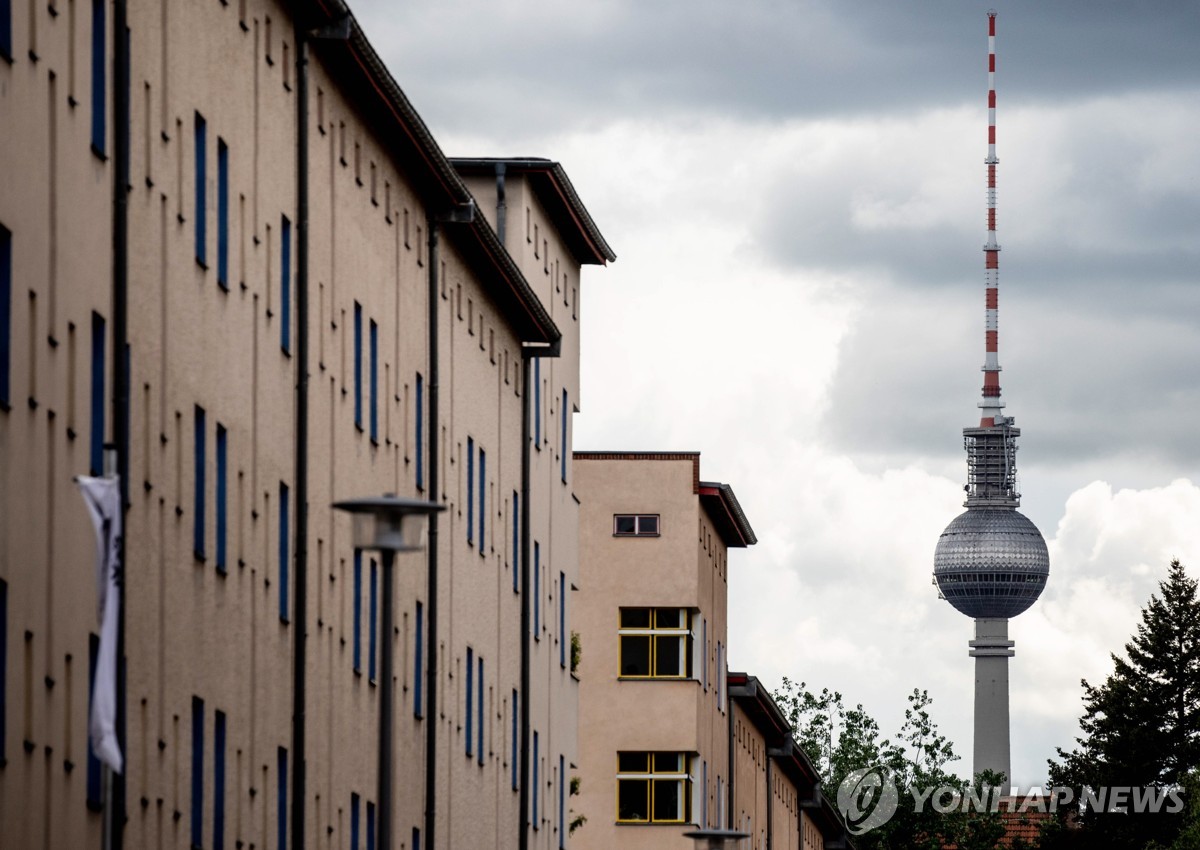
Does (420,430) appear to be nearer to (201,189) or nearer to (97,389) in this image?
(201,189)

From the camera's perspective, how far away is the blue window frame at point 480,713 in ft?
162

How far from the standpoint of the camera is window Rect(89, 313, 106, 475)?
27.6 m

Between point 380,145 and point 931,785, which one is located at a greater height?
point 380,145

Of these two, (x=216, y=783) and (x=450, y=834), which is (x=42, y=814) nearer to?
(x=216, y=783)

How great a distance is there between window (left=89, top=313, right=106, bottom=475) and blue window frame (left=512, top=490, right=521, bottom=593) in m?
26.0

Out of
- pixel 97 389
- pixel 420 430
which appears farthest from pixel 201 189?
pixel 420 430

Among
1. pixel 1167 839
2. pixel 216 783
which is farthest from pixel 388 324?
pixel 1167 839

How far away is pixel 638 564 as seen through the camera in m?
73.3

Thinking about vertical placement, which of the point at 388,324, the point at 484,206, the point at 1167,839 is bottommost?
the point at 1167,839

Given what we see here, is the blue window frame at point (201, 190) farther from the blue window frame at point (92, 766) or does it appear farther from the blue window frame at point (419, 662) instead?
the blue window frame at point (419, 662)

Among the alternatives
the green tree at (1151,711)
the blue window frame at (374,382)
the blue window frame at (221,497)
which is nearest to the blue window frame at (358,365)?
the blue window frame at (374,382)

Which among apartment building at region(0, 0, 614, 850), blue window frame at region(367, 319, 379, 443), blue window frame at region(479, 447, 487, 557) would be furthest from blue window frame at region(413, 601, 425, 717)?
blue window frame at region(479, 447, 487, 557)

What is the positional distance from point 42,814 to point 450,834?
21.2 m

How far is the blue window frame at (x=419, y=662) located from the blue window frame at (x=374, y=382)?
3903mm
